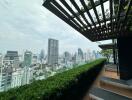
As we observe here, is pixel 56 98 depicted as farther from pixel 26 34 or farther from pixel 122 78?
pixel 26 34

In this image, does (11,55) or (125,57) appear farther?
(11,55)

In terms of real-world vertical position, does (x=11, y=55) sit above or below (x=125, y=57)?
above

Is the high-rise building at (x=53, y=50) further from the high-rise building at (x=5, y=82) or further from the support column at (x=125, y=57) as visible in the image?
the support column at (x=125, y=57)

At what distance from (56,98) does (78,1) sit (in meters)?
2.24

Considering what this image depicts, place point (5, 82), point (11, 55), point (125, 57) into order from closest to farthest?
point (5, 82) < point (125, 57) < point (11, 55)

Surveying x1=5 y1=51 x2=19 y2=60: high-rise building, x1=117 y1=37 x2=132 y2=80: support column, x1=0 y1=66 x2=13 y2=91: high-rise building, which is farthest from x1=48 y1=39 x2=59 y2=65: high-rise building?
x1=117 y1=37 x2=132 y2=80: support column

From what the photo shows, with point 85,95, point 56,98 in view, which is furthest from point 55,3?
point 85,95

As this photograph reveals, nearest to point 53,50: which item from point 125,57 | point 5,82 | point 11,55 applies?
point 11,55

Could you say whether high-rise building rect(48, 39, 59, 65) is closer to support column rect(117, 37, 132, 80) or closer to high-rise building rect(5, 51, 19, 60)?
high-rise building rect(5, 51, 19, 60)

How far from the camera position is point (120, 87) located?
6.60 meters

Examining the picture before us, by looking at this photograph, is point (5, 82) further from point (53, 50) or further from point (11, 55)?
point (53, 50)

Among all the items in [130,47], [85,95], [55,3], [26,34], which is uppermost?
[26,34]

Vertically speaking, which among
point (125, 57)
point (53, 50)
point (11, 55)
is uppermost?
point (53, 50)

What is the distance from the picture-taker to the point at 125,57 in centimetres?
905
